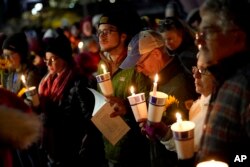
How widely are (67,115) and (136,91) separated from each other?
1301mm

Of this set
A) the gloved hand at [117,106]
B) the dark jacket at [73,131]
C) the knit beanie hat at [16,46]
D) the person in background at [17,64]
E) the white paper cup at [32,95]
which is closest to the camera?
the gloved hand at [117,106]

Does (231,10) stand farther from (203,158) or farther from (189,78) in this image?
(189,78)

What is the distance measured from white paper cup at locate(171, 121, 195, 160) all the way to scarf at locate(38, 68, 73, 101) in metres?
3.09

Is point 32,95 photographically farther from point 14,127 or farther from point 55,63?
point 14,127

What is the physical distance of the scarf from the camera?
5.63m

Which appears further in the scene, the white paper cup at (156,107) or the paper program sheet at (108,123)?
the paper program sheet at (108,123)

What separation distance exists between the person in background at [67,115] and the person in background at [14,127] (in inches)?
95.1

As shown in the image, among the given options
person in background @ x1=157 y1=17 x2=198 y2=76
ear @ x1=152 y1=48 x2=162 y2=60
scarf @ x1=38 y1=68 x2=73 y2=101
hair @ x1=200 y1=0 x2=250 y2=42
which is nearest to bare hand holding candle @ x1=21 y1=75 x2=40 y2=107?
scarf @ x1=38 y1=68 x2=73 y2=101

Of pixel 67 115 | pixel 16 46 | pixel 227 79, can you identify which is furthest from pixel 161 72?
pixel 16 46

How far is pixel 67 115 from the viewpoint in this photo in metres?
5.46

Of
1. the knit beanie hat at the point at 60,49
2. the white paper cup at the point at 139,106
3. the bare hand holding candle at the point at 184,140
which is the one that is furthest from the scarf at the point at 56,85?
the bare hand holding candle at the point at 184,140

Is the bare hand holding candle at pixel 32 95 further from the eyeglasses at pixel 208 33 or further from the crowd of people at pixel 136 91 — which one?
the eyeglasses at pixel 208 33

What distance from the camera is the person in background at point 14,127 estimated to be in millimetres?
2705

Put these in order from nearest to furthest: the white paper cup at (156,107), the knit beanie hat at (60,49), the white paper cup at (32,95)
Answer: the white paper cup at (156,107)
the white paper cup at (32,95)
the knit beanie hat at (60,49)
